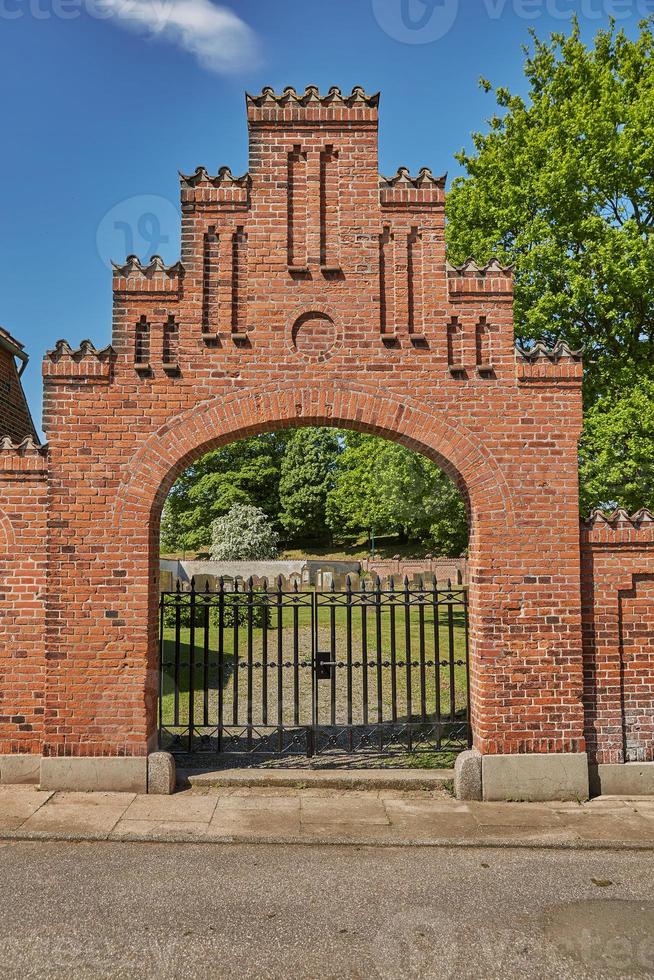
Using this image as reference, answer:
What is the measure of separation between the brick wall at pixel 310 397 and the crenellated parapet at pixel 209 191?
2 cm

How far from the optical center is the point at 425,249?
6945 millimetres

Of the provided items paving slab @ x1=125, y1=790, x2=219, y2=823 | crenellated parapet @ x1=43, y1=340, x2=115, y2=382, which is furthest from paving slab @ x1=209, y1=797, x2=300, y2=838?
crenellated parapet @ x1=43, y1=340, x2=115, y2=382

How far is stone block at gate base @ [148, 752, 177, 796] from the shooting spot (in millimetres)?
6520

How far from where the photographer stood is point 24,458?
6.79 m

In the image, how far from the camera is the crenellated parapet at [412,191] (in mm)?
6965

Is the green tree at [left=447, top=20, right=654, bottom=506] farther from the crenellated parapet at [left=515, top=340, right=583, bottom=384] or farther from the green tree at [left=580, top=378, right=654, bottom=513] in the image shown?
the crenellated parapet at [left=515, top=340, right=583, bottom=384]

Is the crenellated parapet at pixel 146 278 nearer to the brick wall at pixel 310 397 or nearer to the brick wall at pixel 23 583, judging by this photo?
the brick wall at pixel 310 397

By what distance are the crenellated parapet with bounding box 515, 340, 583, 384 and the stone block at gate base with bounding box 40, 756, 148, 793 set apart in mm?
5597

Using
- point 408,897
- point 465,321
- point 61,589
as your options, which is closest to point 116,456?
point 61,589

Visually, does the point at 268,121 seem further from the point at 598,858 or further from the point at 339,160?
the point at 598,858

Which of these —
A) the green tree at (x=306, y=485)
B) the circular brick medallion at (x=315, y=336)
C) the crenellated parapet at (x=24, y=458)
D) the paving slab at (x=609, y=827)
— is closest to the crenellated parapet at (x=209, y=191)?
the circular brick medallion at (x=315, y=336)

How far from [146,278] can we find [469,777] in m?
6.12

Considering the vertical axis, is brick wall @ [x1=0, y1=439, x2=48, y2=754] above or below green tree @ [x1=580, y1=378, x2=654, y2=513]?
below

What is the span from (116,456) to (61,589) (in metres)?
1.46
